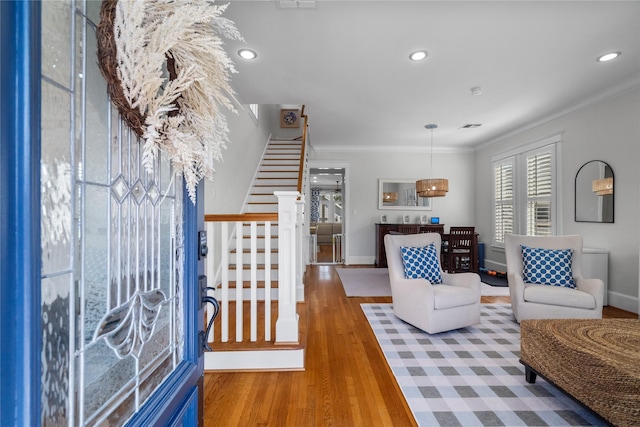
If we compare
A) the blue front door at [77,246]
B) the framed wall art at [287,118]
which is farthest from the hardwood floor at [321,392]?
the framed wall art at [287,118]

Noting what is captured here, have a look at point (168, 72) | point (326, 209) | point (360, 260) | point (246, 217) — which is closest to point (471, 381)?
point (246, 217)

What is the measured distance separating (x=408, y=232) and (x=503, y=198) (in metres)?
2.04

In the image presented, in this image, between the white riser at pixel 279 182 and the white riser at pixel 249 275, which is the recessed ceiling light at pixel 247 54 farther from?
the white riser at pixel 279 182

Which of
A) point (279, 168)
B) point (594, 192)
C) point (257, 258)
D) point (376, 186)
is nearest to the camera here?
point (257, 258)

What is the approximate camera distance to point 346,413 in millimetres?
1620

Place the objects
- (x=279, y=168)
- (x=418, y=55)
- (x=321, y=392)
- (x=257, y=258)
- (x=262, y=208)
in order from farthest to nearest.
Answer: (x=279, y=168) < (x=262, y=208) < (x=257, y=258) < (x=418, y=55) < (x=321, y=392)

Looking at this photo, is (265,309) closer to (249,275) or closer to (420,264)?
(249,275)

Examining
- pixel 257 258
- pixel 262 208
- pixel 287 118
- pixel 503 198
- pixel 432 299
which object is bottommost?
pixel 432 299

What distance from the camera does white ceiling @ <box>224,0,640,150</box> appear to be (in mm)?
2141

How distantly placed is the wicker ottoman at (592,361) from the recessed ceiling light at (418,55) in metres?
2.45

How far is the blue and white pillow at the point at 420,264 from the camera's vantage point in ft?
9.37

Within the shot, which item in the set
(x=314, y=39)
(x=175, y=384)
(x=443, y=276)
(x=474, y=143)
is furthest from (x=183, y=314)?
(x=474, y=143)

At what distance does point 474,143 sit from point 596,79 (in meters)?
2.86

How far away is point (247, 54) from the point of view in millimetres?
2730
